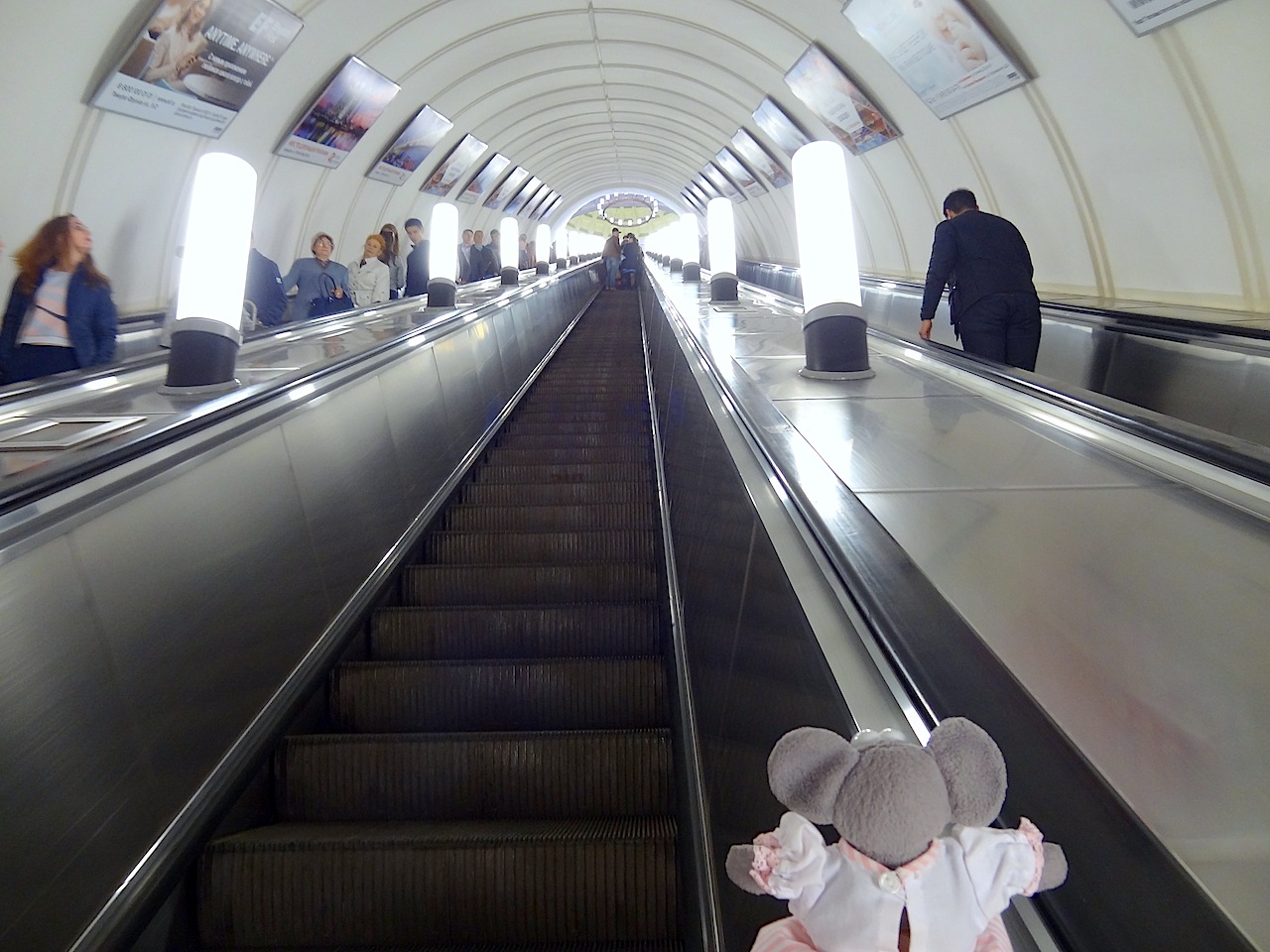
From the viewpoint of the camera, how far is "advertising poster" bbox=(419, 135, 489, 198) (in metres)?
17.0

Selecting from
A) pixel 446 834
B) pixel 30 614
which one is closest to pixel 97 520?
pixel 30 614

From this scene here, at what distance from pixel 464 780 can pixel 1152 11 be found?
21.5 feet

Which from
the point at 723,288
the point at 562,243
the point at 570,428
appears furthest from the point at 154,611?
the point at 562,243

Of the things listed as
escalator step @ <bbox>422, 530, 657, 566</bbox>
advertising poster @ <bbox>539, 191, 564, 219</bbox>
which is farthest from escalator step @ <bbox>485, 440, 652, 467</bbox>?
advertising poster @ <bbox>539, 191, 564, 219</bbox>

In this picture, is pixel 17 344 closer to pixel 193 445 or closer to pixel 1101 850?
pixel 193 445

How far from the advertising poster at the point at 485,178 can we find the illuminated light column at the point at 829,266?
56.3 ft

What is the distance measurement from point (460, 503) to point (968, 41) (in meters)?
6.64

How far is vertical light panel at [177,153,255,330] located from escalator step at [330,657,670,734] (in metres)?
1.77

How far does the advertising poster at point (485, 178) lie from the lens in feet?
65.4

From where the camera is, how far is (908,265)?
14172 mm

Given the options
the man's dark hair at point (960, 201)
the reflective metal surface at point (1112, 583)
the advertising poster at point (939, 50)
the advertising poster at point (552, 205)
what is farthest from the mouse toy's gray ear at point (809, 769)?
the advertising poster at point (552, 205)

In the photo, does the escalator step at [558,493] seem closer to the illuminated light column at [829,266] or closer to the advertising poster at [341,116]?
the illuminated light column at [829,266]

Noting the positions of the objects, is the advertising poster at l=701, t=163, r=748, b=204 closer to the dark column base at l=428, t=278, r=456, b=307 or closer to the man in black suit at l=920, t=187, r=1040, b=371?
the dark column base at l=428, t=278, r=456, b=307

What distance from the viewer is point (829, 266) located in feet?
13.2
